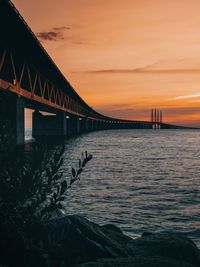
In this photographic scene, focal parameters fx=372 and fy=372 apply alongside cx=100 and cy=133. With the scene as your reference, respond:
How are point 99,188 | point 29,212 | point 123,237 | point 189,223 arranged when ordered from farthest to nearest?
point 99,188 < point 189,223 < point 123,237 < point 29,212

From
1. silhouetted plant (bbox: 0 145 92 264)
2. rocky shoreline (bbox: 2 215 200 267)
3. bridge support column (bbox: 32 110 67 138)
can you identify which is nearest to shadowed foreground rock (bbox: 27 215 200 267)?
rocky shoreline (bbox: 2 215 200 267)

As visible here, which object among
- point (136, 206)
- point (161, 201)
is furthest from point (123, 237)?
point (161, 201)

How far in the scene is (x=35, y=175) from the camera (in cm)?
718

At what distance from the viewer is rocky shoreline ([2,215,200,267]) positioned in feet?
24.6

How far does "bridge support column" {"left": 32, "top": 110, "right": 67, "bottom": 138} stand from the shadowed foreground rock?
8258cm

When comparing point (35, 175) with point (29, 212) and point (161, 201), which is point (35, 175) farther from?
point (161, 201)

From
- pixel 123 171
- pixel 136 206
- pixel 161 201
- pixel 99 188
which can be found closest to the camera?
pixel 136 206

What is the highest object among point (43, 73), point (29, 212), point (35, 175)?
point (43, 73)

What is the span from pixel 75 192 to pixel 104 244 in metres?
15.1

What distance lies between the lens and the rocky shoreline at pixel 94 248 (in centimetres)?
750

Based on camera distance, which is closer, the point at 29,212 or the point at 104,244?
the point at 29,212

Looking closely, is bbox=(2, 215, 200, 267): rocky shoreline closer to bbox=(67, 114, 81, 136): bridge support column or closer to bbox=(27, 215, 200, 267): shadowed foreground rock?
bbox=(27, 215, 200, 267): shadowed foreground rock

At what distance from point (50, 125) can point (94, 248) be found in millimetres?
88369

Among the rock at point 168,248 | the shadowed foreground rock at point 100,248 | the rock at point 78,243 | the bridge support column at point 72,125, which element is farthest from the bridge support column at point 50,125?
the rock at point 78,243
